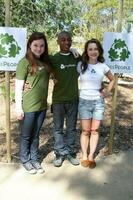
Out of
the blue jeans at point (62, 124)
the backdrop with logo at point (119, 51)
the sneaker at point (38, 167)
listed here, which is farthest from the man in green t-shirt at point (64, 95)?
the backdrop with logo at point (119, 51)

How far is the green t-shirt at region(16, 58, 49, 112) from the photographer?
16.6ft

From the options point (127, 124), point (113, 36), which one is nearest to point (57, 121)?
point (113, 36)

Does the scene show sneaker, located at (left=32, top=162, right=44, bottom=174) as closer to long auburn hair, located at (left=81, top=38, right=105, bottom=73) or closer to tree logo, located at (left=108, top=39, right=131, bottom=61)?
long auburn hair, located at (left=81, top=38, right=105, bottom=73)

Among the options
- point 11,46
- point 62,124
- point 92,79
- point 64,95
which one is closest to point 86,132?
point 62,124

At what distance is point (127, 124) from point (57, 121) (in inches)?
116

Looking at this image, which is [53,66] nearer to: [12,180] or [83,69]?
[83,69]

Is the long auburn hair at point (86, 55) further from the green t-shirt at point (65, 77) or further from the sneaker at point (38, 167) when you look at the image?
the sneaker at point (38, 167)

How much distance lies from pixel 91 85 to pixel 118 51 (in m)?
0.70

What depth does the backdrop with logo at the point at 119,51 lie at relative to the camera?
5.72 meters

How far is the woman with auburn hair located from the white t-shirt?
511 millimetres

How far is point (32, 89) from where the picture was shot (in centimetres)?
513

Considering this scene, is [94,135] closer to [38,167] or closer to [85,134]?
[85,134]

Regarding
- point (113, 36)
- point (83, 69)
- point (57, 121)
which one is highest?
point (113, 36)

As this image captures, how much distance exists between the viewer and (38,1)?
38.8ft
